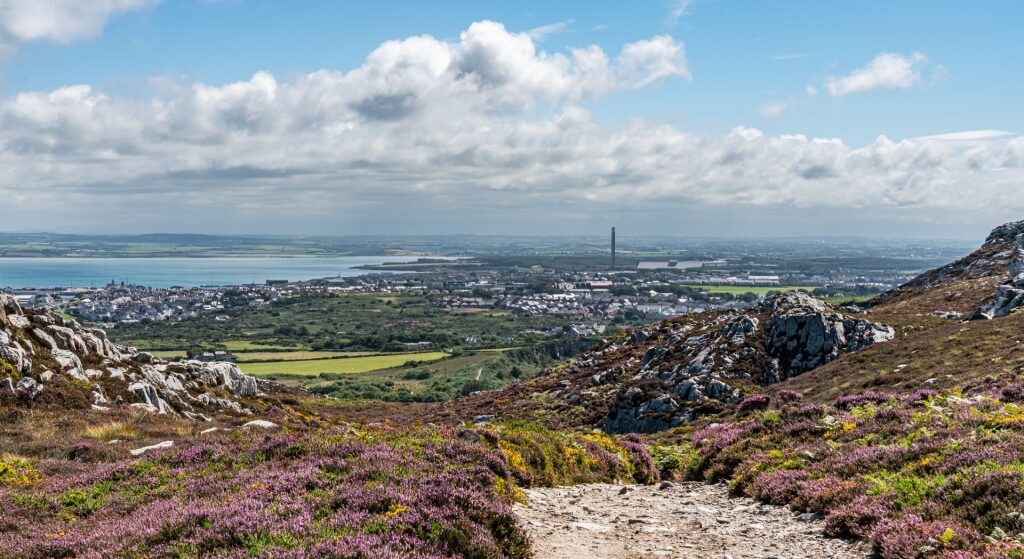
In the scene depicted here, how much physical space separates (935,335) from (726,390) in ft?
43.4

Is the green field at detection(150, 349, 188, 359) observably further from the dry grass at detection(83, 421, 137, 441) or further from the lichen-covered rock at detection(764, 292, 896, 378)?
the lichen-covered rock at detection(764, 292, 896, 378)

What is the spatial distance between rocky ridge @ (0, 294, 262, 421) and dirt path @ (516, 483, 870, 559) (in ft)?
75.1

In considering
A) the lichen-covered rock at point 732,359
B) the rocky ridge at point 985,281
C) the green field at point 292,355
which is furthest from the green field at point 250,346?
the rocky ridge at point 985,281

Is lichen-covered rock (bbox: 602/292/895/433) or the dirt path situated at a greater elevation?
the dirt path

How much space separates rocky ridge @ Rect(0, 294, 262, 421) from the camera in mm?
27875

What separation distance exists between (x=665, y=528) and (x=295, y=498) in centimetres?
723

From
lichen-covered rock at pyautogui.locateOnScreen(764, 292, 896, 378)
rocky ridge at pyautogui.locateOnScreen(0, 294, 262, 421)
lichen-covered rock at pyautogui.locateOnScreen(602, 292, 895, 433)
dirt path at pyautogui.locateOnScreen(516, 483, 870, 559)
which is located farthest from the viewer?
lichen-covered rock at pyautogui.locateOnScreen(764, 292, 896, 378)

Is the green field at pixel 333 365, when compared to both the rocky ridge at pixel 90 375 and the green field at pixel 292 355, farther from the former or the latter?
the rocky ridge at pixel 90 375

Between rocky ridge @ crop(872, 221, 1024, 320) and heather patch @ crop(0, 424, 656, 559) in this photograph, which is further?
rocky ridge @ crop(872, 221, 1024, 320)

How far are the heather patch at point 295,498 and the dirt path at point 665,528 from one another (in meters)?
1.00

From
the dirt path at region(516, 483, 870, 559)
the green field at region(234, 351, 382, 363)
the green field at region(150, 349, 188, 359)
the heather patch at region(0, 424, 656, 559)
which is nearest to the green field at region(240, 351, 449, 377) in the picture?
the green field at region(234, 351, 382, 363)

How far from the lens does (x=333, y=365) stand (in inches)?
5027

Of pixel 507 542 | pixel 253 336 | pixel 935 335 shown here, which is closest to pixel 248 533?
pixel 507 542

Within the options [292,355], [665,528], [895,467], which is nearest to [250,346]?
[292,355]
